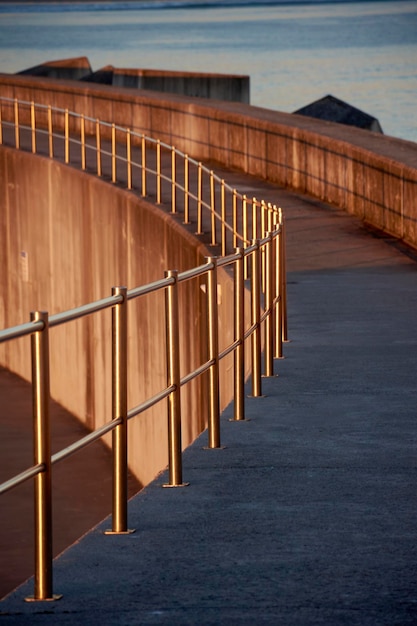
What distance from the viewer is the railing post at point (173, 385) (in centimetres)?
627

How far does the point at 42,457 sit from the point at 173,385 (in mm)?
1500

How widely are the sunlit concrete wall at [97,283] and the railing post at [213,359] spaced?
16.4ft

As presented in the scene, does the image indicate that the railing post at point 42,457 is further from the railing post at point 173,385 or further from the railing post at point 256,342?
the railing post at point 256,342

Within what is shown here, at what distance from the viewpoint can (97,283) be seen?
22750 millimetres

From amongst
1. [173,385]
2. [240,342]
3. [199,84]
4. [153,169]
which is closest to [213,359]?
[240,342]

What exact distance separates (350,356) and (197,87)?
2689cm

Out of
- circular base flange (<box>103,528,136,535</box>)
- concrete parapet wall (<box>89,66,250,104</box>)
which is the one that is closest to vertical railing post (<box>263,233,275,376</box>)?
circular base flange (<box>103,528,136,535</box>)

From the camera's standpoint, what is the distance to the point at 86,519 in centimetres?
1878

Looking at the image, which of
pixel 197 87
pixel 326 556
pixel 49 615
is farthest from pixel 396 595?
pixel 197 87

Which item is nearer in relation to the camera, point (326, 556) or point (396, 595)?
point (396, 595)

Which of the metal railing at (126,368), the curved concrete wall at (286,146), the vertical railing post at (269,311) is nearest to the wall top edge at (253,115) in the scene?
the curved concrete wall at (286,146)

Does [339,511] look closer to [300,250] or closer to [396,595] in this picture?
[396,595]

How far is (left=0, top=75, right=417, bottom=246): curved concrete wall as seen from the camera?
16.2 metres

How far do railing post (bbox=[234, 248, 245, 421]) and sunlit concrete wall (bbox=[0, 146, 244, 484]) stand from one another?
4.24m
